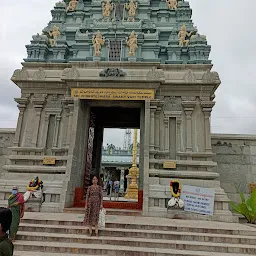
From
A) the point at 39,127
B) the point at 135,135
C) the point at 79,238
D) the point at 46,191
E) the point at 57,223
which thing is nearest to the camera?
the point at 79,238

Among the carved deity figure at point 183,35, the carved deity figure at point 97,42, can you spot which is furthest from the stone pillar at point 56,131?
the carved deity figure at point 183,35

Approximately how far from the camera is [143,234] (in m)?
7.00

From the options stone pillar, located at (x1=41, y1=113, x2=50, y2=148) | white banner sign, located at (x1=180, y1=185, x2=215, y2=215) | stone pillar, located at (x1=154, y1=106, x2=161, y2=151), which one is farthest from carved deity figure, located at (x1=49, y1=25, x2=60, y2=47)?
white banner sign, located at (x1=180, y1=185, x2=215, y2=215)

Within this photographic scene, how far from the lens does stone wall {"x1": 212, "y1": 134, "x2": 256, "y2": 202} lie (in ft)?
40.0

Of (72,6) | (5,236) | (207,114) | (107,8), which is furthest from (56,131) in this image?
(5,236)

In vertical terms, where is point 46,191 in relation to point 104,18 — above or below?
below

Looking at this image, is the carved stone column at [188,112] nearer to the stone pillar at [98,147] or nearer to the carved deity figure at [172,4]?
the stone pillar at [98,147]

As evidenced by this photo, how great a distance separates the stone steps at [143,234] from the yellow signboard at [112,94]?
6188mm

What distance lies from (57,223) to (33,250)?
1.48 meters

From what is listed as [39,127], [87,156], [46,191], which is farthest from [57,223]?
[39,127]

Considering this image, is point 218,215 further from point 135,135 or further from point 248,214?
point 135,135

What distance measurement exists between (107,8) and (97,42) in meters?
3.22

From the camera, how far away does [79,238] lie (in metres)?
6.57

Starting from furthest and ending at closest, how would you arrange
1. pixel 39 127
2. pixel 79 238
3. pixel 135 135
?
pixel 135 135
pixel 39 127
pixel 79 238
